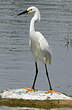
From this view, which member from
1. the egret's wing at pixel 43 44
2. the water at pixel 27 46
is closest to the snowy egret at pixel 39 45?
the egret's wing at pixel 43 44

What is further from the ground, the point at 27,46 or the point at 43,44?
the point at 43,44

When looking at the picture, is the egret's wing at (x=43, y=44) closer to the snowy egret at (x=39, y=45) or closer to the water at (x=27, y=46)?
the snowy egret at (x=39, y=45)

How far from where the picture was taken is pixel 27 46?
2767 cm

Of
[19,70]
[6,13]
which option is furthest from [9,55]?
[6,13]

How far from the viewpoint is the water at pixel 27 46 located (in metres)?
21.6

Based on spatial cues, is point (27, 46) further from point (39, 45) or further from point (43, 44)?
point (43, 44)

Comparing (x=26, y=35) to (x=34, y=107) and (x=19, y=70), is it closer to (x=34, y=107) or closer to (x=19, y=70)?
(x=19, y=70)

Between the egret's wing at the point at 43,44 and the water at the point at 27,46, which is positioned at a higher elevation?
the egret's wing at the point at 43,44

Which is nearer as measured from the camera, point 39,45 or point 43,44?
point 43,44

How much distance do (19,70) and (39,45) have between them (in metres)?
4.68

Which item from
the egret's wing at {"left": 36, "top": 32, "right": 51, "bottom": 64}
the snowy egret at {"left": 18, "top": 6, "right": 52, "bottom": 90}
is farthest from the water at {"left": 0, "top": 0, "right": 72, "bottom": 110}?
the egret's wing at {"left": 36, "top": 32, "right": 51, "bottom": 64}

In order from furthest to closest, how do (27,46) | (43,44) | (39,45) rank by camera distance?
(27,46)
(39,45)
(43,44)

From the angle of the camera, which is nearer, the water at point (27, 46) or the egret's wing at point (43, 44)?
the egret's wing at point (43, 44)

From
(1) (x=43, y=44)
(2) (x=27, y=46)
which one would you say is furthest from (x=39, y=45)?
(2) (x=27, y=46)
